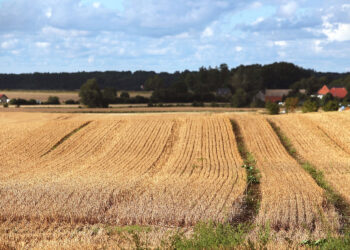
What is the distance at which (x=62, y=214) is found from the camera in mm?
17688

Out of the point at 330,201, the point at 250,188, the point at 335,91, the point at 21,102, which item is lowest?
the point at 250,188

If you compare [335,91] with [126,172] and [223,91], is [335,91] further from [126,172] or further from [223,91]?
[126,172]

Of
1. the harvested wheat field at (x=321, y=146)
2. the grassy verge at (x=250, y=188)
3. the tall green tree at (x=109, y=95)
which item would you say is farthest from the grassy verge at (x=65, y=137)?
the tall green tree at (x=109, y=95)

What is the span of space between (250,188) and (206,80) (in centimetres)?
12891

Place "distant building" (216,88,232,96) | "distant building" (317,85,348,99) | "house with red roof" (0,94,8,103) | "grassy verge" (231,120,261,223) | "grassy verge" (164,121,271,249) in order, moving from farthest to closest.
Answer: "distant building" (216,88,232,96) → "distant building" (317,85,348,99) → "house with red roof" (0,94,8,103) → "grassy verge" (231,120,261,223) → "grassy verge" (164,121,271,249)

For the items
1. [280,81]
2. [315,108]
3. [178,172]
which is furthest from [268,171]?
[280,81]

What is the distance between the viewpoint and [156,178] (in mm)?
23859

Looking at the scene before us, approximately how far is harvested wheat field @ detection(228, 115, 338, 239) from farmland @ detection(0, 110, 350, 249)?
5 centimetres

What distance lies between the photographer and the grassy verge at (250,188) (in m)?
18.1

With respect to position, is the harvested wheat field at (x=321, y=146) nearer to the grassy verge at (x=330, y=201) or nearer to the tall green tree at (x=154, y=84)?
the grassy verge at (x=330, y=201)

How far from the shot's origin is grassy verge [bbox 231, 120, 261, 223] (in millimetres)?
18078

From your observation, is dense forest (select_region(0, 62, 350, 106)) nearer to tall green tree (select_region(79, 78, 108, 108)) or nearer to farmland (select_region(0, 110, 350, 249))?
tall green tree (select_region(79, 78, 108, 108))

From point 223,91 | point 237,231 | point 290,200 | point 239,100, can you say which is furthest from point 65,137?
point 223,91

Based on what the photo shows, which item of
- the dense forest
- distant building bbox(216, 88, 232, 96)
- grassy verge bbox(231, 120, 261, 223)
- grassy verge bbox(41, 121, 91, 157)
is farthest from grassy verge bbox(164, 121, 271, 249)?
distant building bbox(216, 88, 232, 96)
